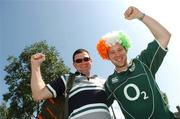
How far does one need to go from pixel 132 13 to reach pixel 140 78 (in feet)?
3.49

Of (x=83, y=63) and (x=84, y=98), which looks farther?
(x=83, y=63)

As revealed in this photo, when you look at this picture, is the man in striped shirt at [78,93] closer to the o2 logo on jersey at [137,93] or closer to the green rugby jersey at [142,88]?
the green rugby jersey at [142,88]

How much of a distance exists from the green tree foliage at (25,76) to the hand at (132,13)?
29.9 meters

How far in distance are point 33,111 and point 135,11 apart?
30.1m

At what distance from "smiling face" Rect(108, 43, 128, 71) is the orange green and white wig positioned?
5.1 inches

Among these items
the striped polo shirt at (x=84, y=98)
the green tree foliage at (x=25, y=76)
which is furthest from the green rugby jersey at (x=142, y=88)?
the green tree foliage at (x=25, y=76)

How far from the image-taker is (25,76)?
3638cm

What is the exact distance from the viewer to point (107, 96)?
5.93 m

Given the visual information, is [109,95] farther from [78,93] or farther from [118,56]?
[118,56]

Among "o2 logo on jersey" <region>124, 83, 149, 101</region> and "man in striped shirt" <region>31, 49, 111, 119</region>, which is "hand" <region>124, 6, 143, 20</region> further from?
"man in striped shirt" <region>31, 49, 111, 119</region>

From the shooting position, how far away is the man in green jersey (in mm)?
5277

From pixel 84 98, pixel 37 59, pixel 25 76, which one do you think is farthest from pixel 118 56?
pixel 25 76

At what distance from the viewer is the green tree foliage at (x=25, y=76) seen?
34.7m

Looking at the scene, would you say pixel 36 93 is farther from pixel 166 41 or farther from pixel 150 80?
pixel 166 41
